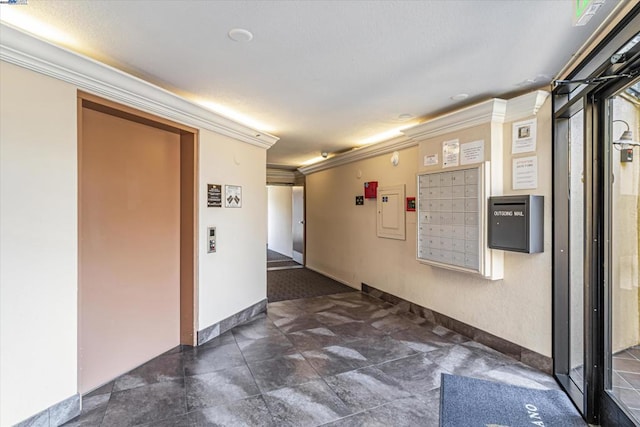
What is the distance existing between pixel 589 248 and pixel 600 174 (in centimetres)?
50

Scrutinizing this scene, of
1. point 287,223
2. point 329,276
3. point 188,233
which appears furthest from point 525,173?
point 287,223

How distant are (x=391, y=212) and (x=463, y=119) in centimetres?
176

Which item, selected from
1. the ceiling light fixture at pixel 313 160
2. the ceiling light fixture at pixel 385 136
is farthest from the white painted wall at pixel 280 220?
the ceiling light fixture at pixel 385 136

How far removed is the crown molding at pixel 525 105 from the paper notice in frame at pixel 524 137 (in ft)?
0.24

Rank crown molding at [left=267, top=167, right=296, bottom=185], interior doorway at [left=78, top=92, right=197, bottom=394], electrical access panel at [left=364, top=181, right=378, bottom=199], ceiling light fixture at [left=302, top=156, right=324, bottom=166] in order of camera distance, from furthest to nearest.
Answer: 1. crown molding at [left=267, top=167, right=296, bottom=185]
2. ceiling light fixture at [left=302, top=156, right=324, bottom=166]
3. electrical access panel at [left=364, top=181, right=378, bottom=199]
4. interior doorway at [left=78, top=92, right=197, bottom=394]

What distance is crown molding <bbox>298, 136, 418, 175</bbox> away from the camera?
4.24 m

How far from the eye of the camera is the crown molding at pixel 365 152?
4.24m

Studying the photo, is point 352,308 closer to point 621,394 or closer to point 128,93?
point 621,394

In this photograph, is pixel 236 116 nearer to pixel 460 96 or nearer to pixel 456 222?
pixel 460 96

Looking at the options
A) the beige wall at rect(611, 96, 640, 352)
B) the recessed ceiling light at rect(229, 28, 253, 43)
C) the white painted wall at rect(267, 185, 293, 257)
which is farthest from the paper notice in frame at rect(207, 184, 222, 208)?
the white painted wall at rect(267, 185, 293, 257)

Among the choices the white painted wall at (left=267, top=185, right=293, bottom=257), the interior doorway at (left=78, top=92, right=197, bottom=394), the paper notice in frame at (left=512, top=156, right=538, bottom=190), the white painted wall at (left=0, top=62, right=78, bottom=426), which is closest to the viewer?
the white painted wall at (left=0, top=62, right=78, bottom=426)

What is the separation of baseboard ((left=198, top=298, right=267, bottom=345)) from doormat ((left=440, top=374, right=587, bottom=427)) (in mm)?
2408

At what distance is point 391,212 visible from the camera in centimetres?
456

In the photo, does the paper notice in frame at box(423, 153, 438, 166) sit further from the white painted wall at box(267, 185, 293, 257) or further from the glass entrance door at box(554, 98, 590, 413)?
the white painted wall at box(267, 185, 293, 257)
